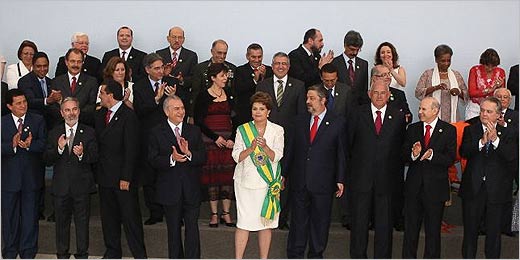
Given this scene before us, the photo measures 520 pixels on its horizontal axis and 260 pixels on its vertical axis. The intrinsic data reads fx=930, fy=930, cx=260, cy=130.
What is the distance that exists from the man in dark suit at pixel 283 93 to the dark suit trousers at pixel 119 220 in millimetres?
1234

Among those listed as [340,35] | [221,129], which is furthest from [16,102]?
[340,35]

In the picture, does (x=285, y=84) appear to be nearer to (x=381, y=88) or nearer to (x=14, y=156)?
(x=381, y=88)

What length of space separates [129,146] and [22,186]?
3.05 feet

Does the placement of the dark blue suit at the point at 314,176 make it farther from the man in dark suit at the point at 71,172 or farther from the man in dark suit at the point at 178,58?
the man in dark suit at the point at 178,58

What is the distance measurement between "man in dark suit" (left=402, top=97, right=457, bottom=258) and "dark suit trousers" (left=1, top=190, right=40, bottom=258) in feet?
9.74

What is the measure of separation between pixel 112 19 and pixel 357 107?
3613 mm

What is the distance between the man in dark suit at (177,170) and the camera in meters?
7.11

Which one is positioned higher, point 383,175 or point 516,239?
point 383,175

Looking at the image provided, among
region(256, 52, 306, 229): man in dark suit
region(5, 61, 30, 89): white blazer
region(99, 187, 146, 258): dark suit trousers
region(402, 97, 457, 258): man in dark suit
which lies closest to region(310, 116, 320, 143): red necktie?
region(256, 52, 306, 229): man in dark suit

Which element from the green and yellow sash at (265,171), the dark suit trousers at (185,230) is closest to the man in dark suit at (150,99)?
the dark suit trousers at (185,230)

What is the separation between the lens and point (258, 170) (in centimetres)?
703

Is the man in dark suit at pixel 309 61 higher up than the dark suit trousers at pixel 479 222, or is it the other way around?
the man in dark suit at pixel 309 61

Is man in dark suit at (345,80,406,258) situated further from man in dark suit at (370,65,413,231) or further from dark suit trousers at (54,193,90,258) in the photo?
dark suit trousers at (54,193,90,258)

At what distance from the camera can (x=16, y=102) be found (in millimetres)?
7406
